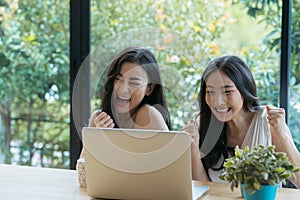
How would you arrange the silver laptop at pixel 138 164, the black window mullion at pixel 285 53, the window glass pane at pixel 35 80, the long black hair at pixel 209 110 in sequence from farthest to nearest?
the window glass pane at pixel 35 80 → the black window mullion at pixel 285 53 → the long black hair at pixel 209 110 → the silver laptop at pixel 138 164

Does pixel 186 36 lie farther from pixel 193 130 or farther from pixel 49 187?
pixel 49 187

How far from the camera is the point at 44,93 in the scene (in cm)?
324

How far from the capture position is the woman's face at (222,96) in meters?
2.27

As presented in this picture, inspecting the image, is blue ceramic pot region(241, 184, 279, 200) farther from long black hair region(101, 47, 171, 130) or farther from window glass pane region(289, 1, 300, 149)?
window glass pane region(289, 1, 300, 149)

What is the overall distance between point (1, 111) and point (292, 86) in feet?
5.43

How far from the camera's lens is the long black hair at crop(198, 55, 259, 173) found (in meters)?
2.29

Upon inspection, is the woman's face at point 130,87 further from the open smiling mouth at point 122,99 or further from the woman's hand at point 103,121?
the woman's hand at point 103,121

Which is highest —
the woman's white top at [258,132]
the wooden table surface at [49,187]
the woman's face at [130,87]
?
the woman's face at [130,87]

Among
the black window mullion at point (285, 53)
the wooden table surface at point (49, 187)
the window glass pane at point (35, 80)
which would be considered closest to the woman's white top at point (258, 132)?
the wooden table surface at point (49, 187)

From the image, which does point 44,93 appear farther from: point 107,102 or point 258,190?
point 258,190

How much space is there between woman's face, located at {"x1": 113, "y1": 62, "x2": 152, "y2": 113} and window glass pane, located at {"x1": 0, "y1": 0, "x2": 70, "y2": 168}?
940 mm

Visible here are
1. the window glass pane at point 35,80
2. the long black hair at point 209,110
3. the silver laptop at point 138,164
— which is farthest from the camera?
the window glass pane at point 35,80

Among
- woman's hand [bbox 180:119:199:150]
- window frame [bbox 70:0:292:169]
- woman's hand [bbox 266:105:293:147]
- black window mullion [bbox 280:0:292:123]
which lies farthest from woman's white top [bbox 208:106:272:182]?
window frame [bbox 70:0:292:169]

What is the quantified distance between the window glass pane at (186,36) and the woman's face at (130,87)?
0.32ft
